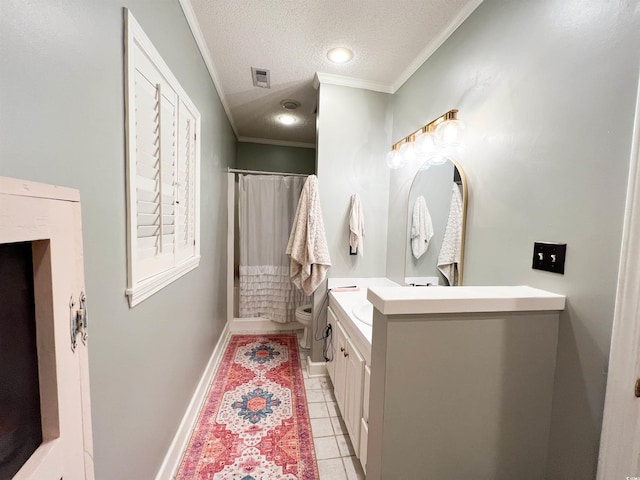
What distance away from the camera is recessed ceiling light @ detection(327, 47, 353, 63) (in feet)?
5.76

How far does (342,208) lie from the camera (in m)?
2.16

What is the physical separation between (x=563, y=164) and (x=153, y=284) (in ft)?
5.49

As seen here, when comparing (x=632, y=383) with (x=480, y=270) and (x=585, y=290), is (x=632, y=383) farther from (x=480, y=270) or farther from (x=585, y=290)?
(x=480, y=270)

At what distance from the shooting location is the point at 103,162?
76 centimetres

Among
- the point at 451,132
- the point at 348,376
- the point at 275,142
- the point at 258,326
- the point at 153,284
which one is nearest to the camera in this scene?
the point at 153,284

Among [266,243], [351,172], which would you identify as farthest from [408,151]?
[266,243]

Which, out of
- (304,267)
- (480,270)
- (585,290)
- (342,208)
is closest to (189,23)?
(342,208)

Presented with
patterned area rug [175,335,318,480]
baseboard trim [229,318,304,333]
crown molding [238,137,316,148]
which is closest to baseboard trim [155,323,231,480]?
patterned area rug [175,335,318,480]

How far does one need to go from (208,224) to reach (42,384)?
1797 millimetres

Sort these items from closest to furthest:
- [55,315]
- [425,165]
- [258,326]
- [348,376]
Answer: [55,315], [348,376], [425,165], [258,326]

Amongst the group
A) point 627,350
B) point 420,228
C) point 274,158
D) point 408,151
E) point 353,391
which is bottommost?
point 353,391

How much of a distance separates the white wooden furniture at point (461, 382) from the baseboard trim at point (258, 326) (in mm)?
2210

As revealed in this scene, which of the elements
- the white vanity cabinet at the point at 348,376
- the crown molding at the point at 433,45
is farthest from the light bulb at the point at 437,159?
the white vanity cabinet at the point at 348,376

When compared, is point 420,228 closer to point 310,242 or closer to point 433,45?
point 310,242
